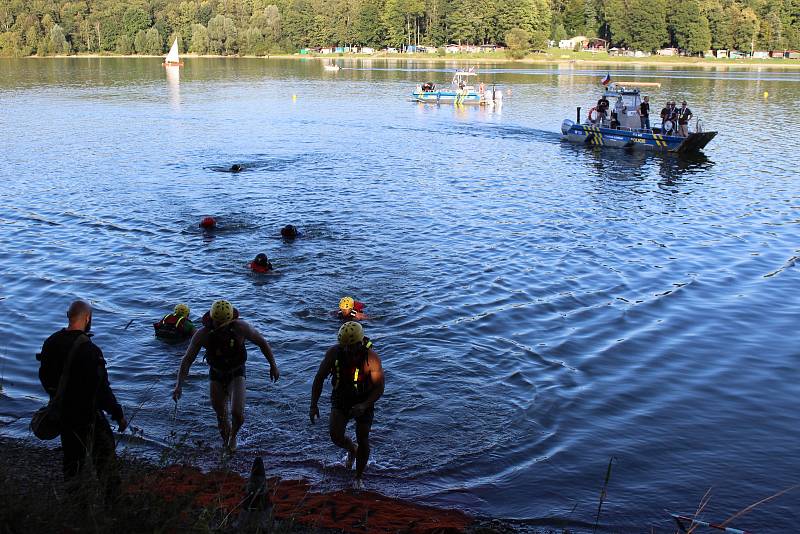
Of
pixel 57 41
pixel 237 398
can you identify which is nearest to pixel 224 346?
pixel 237 398

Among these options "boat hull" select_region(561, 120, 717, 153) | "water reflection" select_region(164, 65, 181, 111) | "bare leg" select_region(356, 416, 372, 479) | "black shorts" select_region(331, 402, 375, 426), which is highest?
"water reflection" select_region(164, 65, 181, 111)

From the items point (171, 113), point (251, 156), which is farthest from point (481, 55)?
point (251, 156)

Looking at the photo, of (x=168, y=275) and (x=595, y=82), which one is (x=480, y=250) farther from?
(x=595, y=82)

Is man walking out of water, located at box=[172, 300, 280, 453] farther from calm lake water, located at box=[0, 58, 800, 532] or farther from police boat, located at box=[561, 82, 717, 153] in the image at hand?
police boat, located at box=[561, 82, 717, 153]

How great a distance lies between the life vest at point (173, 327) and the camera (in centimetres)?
1324

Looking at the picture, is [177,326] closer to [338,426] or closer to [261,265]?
[261,265]

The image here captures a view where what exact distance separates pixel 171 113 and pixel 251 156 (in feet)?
66.7

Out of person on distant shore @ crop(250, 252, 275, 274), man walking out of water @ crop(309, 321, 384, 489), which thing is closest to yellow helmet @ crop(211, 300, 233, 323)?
man walking out of water @ crop(309, 321, 384, 489)

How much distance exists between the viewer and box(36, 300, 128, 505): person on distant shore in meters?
6.77

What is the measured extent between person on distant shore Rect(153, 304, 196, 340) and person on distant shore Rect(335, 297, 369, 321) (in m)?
2.68

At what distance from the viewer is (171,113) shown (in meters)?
52.6

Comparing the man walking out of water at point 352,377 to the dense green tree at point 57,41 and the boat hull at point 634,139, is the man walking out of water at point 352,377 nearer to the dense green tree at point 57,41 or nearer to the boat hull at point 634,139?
the boat hull at point 634,139

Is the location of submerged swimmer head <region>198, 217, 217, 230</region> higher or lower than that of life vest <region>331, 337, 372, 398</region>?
higher

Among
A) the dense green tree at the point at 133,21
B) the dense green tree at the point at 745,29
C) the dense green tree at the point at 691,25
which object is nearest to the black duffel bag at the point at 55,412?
the dense green tree at the point at 691,25
